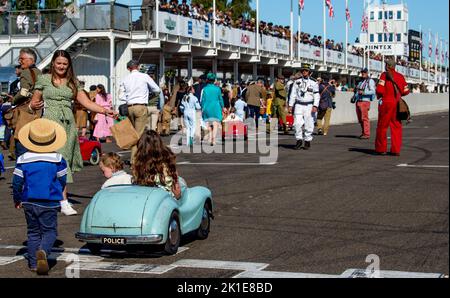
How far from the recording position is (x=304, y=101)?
1780 centimetres

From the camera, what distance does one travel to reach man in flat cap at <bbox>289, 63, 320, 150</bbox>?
58.0 feet

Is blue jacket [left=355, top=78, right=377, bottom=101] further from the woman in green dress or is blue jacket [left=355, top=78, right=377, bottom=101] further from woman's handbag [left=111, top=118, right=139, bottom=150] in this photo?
the woman in green dress

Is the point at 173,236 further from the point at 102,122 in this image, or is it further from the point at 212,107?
the point at 102,122

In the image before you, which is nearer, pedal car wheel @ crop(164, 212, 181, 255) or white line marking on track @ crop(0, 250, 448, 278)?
white line marking on track @ crop(0, 250, 448, 278)

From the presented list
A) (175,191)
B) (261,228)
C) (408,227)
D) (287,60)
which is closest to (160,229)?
(175,191)

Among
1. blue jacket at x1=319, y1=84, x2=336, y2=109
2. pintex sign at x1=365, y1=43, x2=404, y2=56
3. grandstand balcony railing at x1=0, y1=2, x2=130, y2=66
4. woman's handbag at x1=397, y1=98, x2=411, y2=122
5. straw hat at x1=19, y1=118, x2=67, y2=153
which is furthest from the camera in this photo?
pintex sign at x1=365, y1=43, x2=404, y2=56

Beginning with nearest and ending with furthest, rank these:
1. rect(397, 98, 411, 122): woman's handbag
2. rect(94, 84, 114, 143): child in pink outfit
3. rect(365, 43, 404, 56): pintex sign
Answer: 1. rect(397, 98, 411, 122): woman's handbag
2. rect(94, 84, 114, 143): child in pink outfit
3. rect(365, 43, 404, 56): pintex sign

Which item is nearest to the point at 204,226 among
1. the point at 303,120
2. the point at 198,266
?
the point at 198,266

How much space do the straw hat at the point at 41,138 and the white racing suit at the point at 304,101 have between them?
37.4 feet

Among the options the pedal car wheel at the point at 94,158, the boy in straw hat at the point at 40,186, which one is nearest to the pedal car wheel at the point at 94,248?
the boy in straw hat at the point at 40,186

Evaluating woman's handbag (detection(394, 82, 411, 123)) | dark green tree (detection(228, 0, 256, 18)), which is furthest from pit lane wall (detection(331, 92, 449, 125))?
dark green tree (detection(228, 0, 256, 18))

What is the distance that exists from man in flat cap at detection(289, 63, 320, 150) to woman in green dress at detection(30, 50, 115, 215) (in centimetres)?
900

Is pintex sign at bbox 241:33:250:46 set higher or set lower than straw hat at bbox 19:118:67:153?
higher
